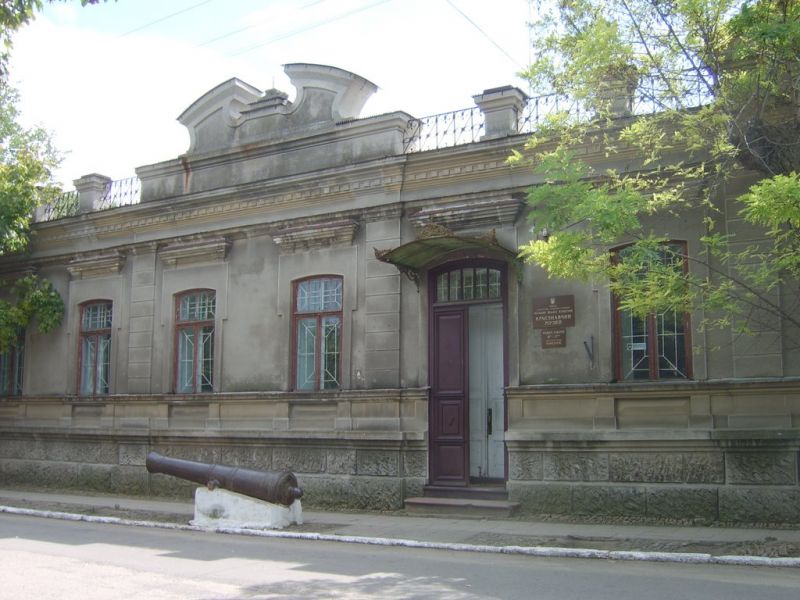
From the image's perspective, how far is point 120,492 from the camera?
1719 centimetres

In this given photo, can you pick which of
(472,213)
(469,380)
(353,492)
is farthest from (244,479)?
(472,213)

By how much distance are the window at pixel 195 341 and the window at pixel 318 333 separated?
78.8 inches

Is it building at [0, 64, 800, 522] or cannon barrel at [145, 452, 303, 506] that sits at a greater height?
building at [0, 64, 800, 522]

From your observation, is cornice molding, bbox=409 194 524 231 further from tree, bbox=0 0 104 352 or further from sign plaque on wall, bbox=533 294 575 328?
tree, bbox=0 0 104 352

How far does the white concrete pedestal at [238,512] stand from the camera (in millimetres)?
12516

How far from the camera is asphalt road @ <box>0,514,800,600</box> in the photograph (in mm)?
7809

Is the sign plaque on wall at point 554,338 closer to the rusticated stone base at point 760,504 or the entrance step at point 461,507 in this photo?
the entrance step at point 461,507

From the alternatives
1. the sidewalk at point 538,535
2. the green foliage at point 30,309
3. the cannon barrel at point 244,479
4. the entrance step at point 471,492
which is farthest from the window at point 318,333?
the green foliage at point 30,309

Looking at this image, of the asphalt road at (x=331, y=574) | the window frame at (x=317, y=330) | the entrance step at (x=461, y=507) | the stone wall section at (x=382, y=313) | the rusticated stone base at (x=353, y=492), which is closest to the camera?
the asphalt road at (x=331, y=574)

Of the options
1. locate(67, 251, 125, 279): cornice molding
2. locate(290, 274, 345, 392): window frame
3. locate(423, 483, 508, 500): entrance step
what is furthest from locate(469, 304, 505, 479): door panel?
locate(67, 251, 125, 279): cornice molding

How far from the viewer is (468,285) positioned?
1428cm

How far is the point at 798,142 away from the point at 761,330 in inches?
110

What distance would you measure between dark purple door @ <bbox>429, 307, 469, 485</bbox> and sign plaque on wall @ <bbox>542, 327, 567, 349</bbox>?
→ 56.1 inches

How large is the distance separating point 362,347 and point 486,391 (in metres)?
2.24
